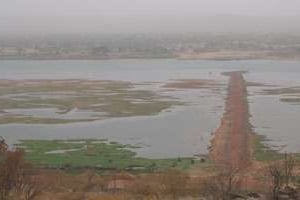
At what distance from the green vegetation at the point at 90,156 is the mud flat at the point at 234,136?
1719mm

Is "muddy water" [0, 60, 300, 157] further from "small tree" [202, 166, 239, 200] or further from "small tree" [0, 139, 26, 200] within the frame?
"small tree" [0, 139, 26, 200]

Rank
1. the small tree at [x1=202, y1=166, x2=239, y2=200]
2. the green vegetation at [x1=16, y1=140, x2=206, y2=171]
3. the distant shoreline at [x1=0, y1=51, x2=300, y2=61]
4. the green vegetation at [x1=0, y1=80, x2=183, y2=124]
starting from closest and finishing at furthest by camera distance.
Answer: the small tree at [x1=202, y1=166, x2=239, y2=200]
the green vegetation at [x1=16, y1=140, x2=206, y2=171]
the green vegetation at [x1=0, y1=80, x2=183, y2=124]
the distant shoreline at [x1=0, y1=51, x2=300, y2=61]

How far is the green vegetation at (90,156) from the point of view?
2834 centimetres

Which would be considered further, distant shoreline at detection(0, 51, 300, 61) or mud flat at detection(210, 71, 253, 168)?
distant shoreline at detection(0, 51, 300, 61)

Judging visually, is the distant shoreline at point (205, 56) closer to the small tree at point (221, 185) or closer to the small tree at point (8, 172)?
the small tree at point (221, 185)

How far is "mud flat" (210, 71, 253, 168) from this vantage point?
29281 mm

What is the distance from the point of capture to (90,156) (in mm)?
30141

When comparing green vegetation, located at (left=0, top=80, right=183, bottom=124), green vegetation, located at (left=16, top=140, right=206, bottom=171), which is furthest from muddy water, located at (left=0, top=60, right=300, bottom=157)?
green vegetation, located at (left=0, top=80, right=183, bottom=124)

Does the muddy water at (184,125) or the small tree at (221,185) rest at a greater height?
the muddy water at (184,125)

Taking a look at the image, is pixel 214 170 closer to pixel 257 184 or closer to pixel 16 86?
pixel 257 184

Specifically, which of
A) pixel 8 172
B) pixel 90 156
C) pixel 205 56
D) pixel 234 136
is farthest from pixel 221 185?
pixel 205 56

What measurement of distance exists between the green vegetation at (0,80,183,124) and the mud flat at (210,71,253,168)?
4923 mm

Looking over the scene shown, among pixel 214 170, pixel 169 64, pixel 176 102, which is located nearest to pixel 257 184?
pixel 214 170

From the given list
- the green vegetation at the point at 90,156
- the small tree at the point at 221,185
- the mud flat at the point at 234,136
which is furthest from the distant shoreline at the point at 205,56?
the small tree at the point at 221,185
